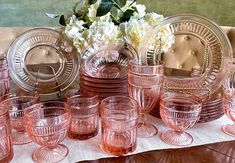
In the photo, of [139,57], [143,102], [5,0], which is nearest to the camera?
[143,102]

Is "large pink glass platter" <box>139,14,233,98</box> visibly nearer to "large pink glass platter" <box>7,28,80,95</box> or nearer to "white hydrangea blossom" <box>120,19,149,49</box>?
"white hydrangea blossom" <box>120,19,149,49</box>

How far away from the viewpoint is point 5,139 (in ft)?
2.50

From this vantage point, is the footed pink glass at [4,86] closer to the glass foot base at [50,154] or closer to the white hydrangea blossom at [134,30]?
the glass foot base at [50,154]

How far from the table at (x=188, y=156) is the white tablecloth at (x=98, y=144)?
0.07ft

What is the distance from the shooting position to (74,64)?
3.66 feet

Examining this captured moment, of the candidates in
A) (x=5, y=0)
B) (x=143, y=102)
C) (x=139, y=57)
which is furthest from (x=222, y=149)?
(x=5, y=0)

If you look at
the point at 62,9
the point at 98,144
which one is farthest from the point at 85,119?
the point at 62,9

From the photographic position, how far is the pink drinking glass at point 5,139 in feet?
2.43

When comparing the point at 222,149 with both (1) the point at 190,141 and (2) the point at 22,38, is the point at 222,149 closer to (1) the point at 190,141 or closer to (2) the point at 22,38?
(1) the point at 190,141

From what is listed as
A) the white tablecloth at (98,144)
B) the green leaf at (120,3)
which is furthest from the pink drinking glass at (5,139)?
the green leaf at (120,3)

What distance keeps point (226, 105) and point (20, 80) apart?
718mm

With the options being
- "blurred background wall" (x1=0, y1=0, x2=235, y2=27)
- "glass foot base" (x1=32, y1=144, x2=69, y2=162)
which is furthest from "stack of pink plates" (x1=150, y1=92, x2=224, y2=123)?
"blurred background wall" (x1=0, y1=0, x2=235, y2=27)

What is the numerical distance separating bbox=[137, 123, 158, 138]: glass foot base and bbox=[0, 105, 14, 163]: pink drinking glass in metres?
0.37

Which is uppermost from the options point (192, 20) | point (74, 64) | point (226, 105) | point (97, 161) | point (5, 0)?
point (5, 0)
